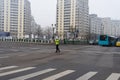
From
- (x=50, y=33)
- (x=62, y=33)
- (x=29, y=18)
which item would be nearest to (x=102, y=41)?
(x=62, y=33)

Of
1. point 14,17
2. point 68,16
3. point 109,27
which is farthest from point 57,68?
point 109,27

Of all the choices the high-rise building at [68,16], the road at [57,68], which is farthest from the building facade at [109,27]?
the road at [57,68]

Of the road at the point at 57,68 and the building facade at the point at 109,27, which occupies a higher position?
the building facade at the point at 109,27

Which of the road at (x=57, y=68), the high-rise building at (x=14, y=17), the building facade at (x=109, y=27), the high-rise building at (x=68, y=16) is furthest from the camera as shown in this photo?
the building facade at (x=109, y=27)

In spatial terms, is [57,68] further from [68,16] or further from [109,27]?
[109,27]

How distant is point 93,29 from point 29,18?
1757 inches

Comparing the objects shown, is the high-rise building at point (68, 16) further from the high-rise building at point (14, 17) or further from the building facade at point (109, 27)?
the building facade at point (109, 27)

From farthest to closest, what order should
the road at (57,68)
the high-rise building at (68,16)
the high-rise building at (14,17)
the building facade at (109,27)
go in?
1. the building facade at (109,27)
2. the high-rise building at (14,17)
3. the high-rise building at (68,16)
4. the road at (57,68)

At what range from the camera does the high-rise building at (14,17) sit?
154m

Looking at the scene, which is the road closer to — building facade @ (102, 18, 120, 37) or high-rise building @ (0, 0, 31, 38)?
high-rise building @ (0, 0, 31, 38)

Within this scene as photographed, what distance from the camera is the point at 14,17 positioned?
157375 mm

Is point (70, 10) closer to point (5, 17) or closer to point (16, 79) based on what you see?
point (5, 17)

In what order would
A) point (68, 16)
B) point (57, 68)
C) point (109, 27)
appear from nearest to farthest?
point (57, 68)
point (68, 16)
point (109, 27)

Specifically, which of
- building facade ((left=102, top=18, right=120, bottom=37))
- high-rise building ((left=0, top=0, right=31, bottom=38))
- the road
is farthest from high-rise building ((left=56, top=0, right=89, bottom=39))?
the road
